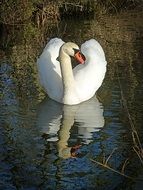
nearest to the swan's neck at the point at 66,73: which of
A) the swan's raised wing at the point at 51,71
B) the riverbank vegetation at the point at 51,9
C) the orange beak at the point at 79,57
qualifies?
the orange beak at the point at 79,57

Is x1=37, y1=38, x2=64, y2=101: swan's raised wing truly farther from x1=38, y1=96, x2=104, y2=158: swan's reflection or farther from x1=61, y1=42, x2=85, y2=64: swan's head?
x1=61, y1=42, x2=85, y2=64: swan's head

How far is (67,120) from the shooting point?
1034cm

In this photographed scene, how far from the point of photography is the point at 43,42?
19547 millimetres

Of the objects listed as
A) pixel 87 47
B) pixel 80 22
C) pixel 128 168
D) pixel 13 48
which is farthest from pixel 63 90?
pixel 80 22

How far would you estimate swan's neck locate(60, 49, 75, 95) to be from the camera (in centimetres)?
1122

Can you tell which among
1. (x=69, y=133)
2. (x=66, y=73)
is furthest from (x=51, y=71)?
(x=69, y=133)

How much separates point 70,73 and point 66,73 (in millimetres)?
80

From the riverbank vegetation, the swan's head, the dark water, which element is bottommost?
the dark water

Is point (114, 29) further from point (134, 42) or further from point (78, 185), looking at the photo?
point (78, 185)

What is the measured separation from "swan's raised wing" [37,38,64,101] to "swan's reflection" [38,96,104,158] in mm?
249

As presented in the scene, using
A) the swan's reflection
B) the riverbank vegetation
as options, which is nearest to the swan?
the swan's reflection

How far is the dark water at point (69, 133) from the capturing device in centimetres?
750

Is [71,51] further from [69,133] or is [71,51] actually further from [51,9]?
[51,9]

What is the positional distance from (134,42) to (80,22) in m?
7.48
